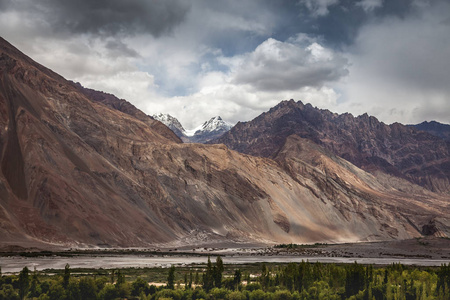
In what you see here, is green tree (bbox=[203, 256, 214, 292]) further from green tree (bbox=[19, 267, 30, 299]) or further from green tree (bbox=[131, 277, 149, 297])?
green tree (bbox=[19, 267, 30, 299])

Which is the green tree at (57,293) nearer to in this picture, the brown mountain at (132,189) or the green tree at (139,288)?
the green tree at (139,288)

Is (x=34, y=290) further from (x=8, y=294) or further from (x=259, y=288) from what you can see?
(x=259, y=288)

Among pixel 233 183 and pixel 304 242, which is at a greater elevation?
pixel 233 183

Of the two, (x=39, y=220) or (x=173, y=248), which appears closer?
(x=39, y=220)

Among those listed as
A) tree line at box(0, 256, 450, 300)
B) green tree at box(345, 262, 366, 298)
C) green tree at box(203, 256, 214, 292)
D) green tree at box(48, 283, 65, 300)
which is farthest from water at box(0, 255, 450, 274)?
green tree at box(345, 262, 366, 298)

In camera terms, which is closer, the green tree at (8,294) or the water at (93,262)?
the green tree at (8,294)

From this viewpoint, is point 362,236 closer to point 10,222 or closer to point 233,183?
point 233,183

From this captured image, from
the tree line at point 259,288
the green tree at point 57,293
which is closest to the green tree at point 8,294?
the tree line at point 259,288

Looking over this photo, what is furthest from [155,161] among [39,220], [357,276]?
[357,276]

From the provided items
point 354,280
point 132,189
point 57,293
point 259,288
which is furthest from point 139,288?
point 132,189
